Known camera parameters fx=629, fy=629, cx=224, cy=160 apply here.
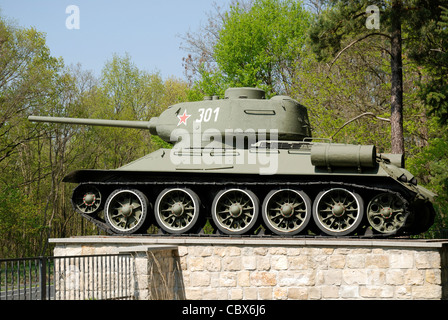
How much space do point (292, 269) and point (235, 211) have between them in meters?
2.05

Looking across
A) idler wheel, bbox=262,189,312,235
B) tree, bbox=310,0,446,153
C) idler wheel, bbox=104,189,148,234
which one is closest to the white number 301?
idler wheel, bbox=104,189,148,234

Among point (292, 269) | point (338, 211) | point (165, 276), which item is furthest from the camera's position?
point (338, 211)

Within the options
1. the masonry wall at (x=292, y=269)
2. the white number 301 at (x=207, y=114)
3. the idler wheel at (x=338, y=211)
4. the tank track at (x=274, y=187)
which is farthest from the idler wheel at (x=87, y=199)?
the idler wheel at (x=338, y=211)

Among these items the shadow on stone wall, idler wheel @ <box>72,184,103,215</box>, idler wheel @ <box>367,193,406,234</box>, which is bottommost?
the shadow on stone wall

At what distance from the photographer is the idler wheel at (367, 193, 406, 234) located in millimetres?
14023

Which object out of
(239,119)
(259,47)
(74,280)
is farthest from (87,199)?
(259,47)

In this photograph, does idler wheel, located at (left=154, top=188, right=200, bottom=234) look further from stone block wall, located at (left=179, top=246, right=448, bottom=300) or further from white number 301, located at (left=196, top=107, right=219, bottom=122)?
white number 301, located at (left=196, top=107, right=219, bottom=122)

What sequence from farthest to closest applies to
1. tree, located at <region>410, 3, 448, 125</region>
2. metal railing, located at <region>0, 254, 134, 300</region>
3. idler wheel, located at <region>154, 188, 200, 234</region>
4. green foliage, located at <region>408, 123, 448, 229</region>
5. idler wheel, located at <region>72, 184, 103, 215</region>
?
Answer: green foliage, located at <region>408, 123, 448, 229</region> → tree, located at <region>410, 3, 448, 125</region> → idler wheel, located at <region>72, 184, 103, 215</region> → idler wheel, located at <region>154, 188, 200, 234</region> → metal railing, located at <region>0, 254, 134, 300</region>

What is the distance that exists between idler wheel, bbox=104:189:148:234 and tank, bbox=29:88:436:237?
1.0 inches

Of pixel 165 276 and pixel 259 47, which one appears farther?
pixel 259 47

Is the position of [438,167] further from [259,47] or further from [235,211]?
[259,47]

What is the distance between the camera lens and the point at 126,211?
15484 millimetres
